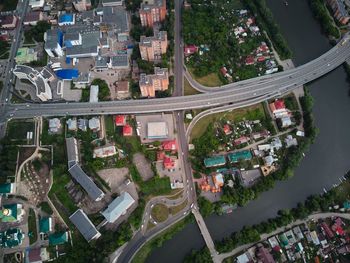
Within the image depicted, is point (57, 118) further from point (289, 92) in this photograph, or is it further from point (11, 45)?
point (289, 92)

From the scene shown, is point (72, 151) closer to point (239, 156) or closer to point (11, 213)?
point (11, 213)

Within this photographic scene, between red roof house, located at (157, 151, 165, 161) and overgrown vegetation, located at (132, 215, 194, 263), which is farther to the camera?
red roof house, located at (157, 151, 165, 161)

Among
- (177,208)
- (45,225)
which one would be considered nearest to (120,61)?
(177,208)

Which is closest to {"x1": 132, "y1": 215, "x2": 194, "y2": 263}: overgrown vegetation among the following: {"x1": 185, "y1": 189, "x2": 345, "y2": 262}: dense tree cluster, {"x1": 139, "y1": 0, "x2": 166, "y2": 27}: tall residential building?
{"x1": 185, "y1": 189, "x2": 345, "y2": 262}: dense tree cluster

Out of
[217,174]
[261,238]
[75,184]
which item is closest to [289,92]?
[217,174]

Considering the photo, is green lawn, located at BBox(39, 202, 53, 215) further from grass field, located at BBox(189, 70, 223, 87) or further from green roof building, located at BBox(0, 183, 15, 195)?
grass field, located at BBox(189, 70, 223, 87)

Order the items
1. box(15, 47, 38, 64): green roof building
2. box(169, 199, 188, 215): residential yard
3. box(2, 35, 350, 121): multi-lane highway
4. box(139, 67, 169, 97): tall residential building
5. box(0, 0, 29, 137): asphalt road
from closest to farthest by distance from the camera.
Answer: box(169, 199, 188, 215): residential yard
box(139, 67, 169, 97): tall residential building
box(2, 35, 350, 121): multi-lane highway
box(0, 0, 29, 137): asphalt road
box(15, 47, 38, 64): green roof building
